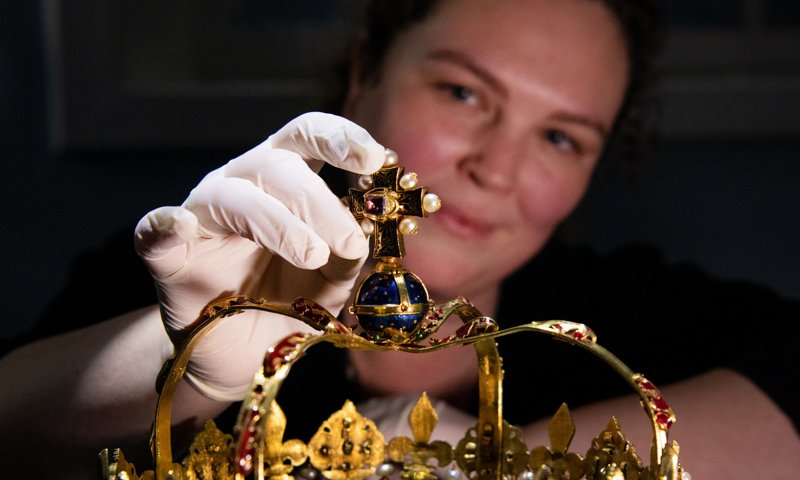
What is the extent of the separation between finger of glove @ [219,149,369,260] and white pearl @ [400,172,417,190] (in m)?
0.04

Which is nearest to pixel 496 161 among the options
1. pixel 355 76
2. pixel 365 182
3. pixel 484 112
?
pixel 484 112

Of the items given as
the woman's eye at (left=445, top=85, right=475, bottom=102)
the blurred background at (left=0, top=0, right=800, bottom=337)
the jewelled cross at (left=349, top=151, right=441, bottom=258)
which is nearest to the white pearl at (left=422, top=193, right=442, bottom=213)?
the jewelled cross at (left=349, top=151, right=441, bottom=258)

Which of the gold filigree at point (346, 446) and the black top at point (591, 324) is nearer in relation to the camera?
the gold filigree at point (346, 446)

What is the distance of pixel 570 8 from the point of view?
99cm

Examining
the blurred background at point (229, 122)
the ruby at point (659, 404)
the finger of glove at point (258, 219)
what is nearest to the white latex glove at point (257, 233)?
the finger of glove at point (258, 219)

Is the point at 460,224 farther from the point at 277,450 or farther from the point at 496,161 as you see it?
the point at 277,450

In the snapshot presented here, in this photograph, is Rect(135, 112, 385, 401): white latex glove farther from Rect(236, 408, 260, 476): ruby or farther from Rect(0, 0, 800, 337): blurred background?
Rect(0, 0, 800, 337): blurred background

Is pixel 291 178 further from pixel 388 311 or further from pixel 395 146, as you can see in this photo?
pixel 395 146

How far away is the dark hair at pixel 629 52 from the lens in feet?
3.44

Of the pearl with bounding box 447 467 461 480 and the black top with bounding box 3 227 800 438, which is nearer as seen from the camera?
the pearl with bounding box 447 467 461 480

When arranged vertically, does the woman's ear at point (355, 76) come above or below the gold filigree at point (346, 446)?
above

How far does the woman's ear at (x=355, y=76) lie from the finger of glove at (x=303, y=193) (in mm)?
438

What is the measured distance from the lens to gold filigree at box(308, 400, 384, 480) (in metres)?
0.71

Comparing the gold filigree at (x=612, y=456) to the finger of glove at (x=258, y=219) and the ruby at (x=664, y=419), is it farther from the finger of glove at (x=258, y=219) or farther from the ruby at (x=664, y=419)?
the finger of glove at (x=258, y=219)
